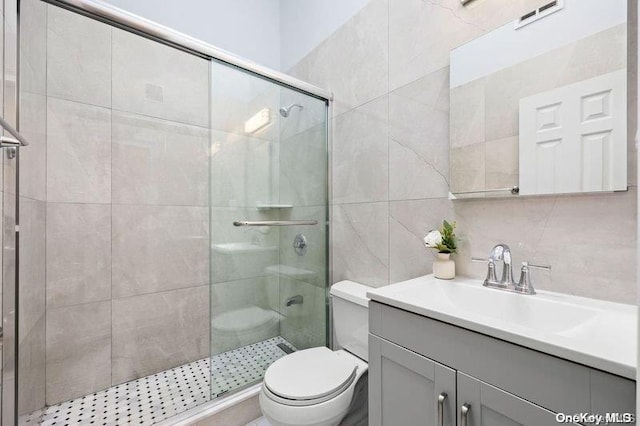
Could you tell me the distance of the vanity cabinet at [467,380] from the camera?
0.53 meters

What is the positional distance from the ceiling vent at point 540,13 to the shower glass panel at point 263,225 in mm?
1085

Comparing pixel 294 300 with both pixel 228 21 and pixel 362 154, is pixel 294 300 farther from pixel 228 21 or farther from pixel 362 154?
pixel 228 21

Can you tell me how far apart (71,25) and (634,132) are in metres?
2.42

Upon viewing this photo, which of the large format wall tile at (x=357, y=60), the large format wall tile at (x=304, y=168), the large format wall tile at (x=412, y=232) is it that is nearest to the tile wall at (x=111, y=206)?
the large format wall tile at (x=304, y=168)

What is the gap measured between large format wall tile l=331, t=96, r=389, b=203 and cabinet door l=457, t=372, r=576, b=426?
91cm

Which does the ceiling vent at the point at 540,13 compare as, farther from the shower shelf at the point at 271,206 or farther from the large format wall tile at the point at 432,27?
the shower shelf at the point at 271,206

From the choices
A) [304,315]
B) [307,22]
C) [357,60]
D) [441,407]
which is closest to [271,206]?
[304,315]

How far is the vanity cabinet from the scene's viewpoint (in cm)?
53

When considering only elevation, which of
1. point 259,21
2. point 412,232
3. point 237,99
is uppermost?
point 259,21

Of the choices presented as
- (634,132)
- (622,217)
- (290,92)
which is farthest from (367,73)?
(622,217)

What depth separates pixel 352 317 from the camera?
141 cm

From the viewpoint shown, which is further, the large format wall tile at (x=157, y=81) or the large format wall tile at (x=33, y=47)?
the large format wall tile at (x=157, y=81)

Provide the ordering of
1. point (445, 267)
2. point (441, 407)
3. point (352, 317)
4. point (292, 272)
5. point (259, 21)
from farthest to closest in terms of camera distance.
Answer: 1. point (259, 21)
2. point (292, 272)
3. point (352, 317)
4. point (445, 267)
5. point (441, 407)

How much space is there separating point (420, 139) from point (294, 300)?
116 cm
